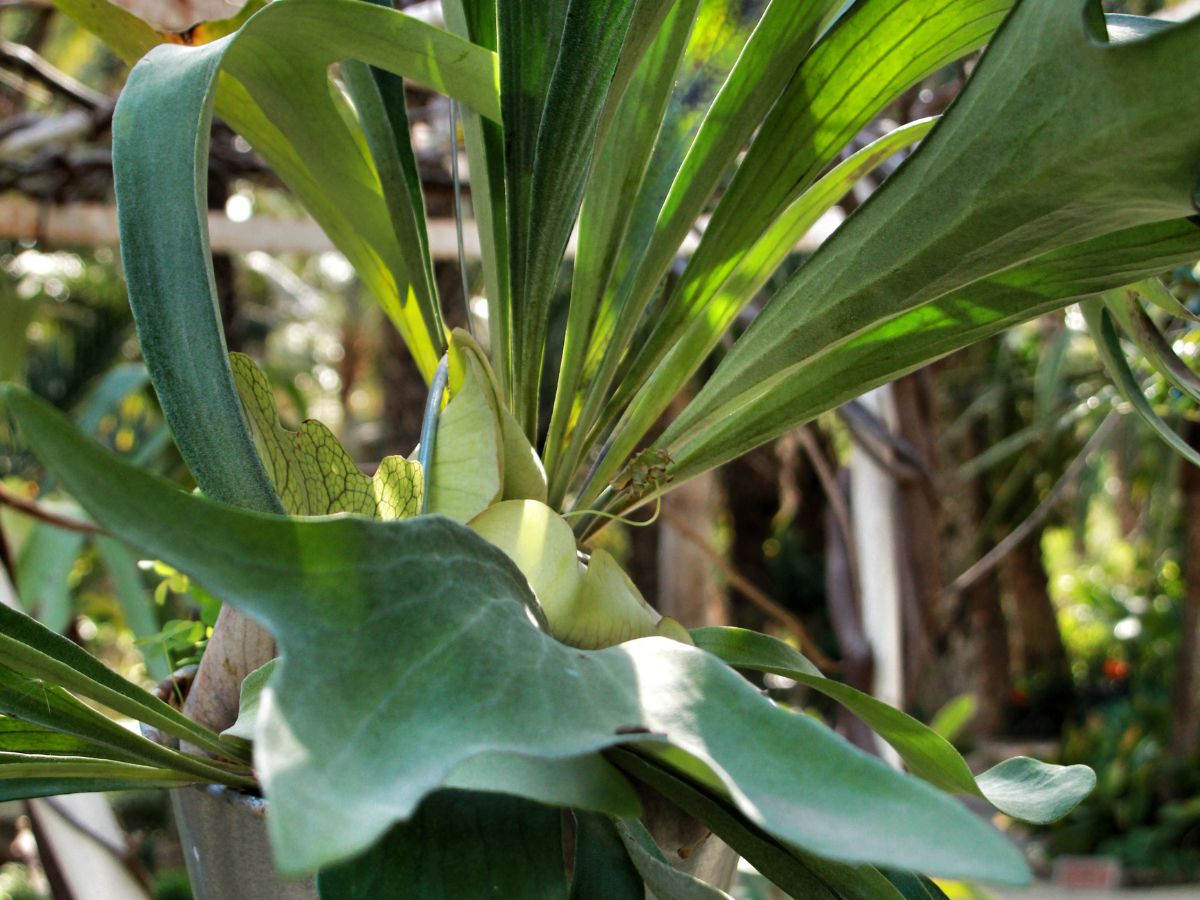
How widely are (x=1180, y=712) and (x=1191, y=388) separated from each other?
18.0 ft

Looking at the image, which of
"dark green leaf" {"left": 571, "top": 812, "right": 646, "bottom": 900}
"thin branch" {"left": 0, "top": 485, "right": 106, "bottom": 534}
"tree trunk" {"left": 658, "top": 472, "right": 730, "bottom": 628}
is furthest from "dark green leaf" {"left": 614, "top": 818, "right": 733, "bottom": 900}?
"tree trunk" {"left": 658, "top": 472, "right": 730, "bottom": 628}

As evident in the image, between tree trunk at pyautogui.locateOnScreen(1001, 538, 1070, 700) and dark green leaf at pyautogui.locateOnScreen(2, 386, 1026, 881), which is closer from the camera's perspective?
dark green leaf at pyautogui.locateOnScreen(2, 386, 1026, 881)

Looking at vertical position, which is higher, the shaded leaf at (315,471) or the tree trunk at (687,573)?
the tree trunk at (687,573)

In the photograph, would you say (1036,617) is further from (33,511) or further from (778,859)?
(778,859)

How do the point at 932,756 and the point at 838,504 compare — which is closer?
the point at 932,756

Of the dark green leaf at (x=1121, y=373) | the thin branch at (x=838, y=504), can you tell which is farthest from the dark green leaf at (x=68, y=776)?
the thin branch at (x=838, y=504)

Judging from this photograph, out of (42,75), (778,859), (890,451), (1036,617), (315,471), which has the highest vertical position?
(1036,617)

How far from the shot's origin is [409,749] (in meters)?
0.21

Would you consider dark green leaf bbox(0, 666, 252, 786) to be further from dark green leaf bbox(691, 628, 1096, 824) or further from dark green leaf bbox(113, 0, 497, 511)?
dark green leaf bbox(691, 628, 1096, 824)

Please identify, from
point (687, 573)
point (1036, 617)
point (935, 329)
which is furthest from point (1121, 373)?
point (1036, 617)

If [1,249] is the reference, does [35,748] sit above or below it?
below

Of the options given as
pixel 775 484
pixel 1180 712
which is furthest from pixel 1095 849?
pixel 775 484

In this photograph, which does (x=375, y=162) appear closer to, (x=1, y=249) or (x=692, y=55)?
(x=692, y=55)

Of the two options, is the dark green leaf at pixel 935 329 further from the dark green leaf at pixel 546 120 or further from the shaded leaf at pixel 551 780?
the shaded leaf at pixel 551 780
